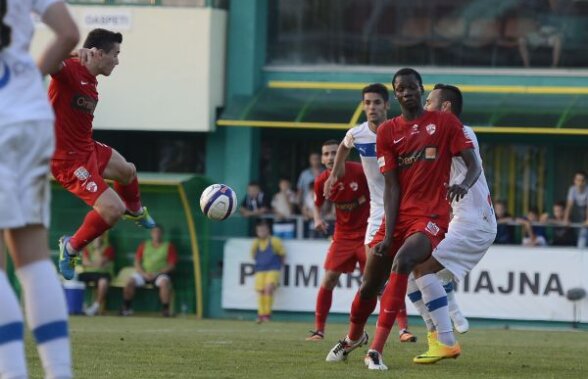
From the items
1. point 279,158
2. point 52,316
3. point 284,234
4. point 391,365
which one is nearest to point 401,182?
point 391,365

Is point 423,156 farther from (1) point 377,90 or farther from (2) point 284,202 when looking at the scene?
(2) point 284,202

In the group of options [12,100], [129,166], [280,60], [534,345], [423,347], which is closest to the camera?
[12,100]

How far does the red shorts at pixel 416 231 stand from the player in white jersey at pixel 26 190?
14.1ft

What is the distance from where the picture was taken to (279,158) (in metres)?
26.5

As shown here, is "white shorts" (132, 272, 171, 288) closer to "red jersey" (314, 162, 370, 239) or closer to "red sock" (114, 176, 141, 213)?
"red jersey" (314, 162, 370, 239)

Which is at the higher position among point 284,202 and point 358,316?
point 358,316

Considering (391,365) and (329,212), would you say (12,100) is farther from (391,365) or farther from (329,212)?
(329,212)

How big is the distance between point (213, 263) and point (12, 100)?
18.2 m

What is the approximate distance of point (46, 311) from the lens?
595 centimetres

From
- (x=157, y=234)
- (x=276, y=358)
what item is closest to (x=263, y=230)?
(x=157, y=234)

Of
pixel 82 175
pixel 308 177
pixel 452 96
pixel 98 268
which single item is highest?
pixel 452 96

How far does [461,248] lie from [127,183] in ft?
10.4

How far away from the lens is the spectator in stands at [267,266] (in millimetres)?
22109

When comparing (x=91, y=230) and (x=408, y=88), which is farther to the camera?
(x=91, y=230)
